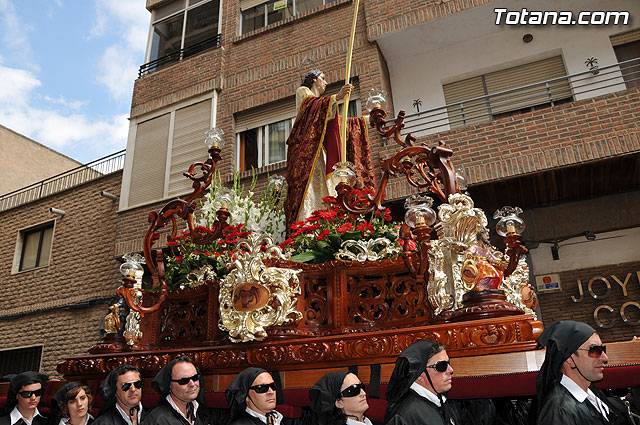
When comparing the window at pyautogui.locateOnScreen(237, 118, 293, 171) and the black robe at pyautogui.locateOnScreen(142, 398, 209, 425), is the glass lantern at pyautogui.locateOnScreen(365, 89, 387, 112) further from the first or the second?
the window at pyautogui.locateOnScreen(237, 118, 293, 171)

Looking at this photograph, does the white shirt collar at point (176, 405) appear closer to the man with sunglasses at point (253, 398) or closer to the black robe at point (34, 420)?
the man with sunglasses at point (253, 398)

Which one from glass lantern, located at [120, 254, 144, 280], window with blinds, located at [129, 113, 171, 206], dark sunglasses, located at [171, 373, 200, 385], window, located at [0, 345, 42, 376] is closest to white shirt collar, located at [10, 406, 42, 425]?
glass lantern, located at [120, 254, 144, 280]

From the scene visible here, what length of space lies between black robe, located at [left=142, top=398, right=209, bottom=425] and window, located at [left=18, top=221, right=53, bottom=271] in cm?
1133

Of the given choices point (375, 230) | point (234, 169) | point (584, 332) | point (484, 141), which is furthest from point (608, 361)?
point (234, 169)

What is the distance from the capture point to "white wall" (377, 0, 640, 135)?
922 centimetres

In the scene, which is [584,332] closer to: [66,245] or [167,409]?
[167,409]

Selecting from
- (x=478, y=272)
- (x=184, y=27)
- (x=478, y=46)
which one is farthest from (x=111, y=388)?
(x=184, y=27)

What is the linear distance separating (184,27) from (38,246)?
23.0 feet

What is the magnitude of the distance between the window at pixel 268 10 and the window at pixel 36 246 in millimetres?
7442

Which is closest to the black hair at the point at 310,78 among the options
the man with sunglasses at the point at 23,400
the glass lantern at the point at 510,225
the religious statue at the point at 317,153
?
the religious statue at the point at 317,153

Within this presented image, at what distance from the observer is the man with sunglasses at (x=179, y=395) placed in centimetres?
323

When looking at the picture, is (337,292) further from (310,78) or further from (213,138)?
(310,78)

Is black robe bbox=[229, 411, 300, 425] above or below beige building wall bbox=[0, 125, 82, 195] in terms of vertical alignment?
below
